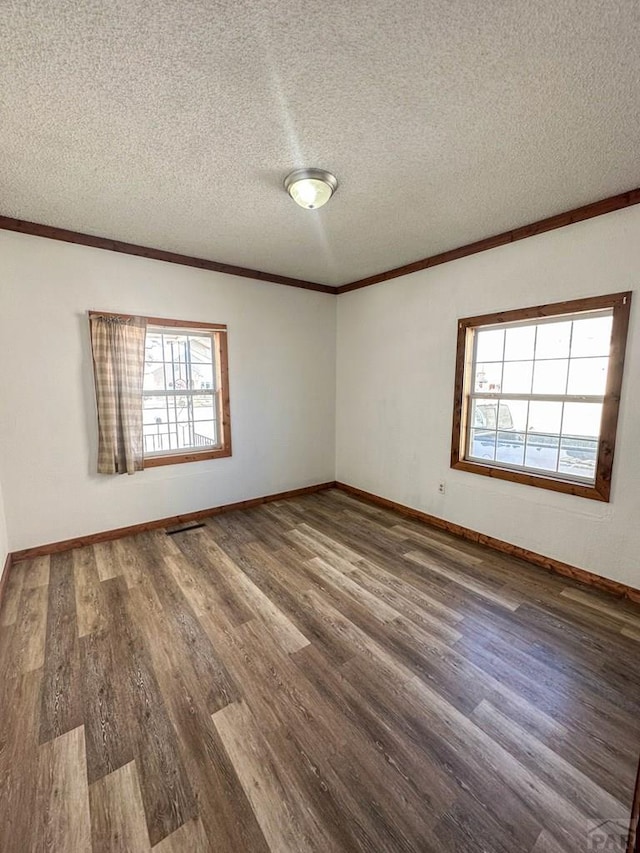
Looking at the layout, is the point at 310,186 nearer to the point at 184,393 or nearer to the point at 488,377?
the point at 488,377

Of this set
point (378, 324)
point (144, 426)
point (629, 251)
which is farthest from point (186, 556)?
point (629, 251)

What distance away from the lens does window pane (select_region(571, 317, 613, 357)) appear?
7.92 ft

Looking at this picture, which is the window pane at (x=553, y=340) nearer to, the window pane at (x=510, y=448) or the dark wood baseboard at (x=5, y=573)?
the window pane at (x=510, y=448)

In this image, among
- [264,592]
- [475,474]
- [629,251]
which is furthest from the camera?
[475,474]

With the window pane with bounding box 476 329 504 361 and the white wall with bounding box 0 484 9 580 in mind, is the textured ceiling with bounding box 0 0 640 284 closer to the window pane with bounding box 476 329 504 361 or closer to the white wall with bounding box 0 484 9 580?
the window pane with bounding box 476 329 504 361

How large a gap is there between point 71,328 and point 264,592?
2680 millimetres

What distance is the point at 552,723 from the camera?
1485 millimetres

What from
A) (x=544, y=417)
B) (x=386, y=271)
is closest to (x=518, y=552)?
(x=544, y=417)

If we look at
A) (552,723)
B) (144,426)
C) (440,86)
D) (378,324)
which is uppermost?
(440,86)

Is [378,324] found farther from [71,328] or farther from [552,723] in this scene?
[552,723]

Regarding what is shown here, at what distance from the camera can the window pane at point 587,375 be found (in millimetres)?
2443

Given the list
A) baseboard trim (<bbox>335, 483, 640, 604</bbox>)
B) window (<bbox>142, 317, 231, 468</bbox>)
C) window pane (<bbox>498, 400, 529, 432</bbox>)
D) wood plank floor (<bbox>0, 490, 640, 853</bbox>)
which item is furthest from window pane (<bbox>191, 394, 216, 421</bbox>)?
window pane (<bbox>498, 400, 529, 432</bbox>)

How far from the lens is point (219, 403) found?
148 inches

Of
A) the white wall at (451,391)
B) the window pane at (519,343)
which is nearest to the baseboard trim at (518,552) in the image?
the white wall at (451,391)
